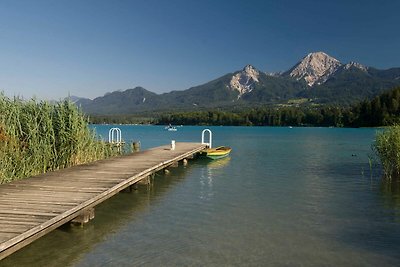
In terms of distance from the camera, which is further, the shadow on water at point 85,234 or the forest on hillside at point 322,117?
the forest on hillside at point 322,117

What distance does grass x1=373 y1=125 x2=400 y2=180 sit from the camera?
69.3ft

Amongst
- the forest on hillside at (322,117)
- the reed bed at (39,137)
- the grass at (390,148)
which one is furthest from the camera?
the forest on hillside at (322,117)

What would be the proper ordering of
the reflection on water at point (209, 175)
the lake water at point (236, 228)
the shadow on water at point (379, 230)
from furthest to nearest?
the reflection on water at point (209, 175) → the shadow on water at point (379, 230) → the lake water at point (236, 228)

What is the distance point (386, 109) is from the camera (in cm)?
11519

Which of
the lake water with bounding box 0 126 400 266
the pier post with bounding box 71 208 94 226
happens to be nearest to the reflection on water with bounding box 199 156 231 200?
the lake water with bounding box 0 126 400 266

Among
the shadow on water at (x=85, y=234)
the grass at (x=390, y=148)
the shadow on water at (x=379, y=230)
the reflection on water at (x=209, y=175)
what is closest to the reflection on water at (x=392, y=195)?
the shadow on water at (x=379, y=230)

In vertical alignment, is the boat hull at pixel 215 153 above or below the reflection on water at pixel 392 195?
above

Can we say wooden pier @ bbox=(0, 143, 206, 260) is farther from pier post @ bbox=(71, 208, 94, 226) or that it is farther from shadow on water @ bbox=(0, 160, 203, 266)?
shadow on water @ bbox=(0, 160, 203, 266)

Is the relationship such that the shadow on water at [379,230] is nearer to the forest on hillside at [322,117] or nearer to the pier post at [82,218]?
the pier post at [82,218]

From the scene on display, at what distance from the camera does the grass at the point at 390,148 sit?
69.3ft

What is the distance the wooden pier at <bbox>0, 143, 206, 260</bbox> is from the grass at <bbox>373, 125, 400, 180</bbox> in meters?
13.4

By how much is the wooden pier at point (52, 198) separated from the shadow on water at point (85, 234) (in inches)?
19.8

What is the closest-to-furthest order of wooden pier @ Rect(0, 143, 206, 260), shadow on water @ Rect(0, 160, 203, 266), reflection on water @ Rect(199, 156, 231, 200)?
wooden pier @ Rect(0, 143, 206, 260)
shadow on water @ Rect(0, 160, 203, 266)
reflection on water @ Rect(199, 156, 231, 200)

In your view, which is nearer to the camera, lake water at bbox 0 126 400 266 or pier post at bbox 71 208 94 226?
lake water at bbox 0 126 400 266
